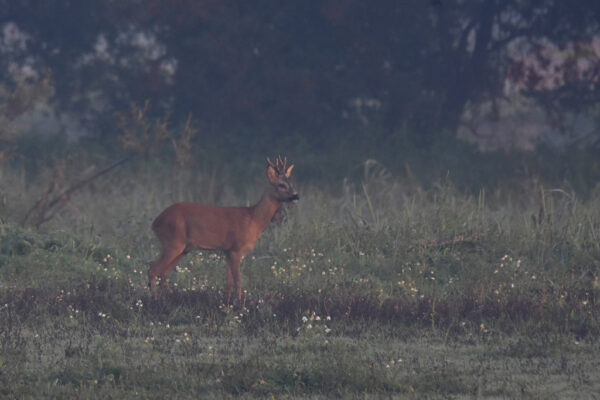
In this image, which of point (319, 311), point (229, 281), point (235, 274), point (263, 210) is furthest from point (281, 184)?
point (319, 311)

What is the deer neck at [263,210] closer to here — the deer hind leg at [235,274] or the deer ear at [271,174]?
the deer ear at [271,174]

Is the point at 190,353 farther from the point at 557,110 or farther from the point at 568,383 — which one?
the point at 557,110

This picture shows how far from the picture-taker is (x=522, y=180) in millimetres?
22062

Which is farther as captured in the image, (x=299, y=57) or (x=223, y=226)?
(x=299, y=57)

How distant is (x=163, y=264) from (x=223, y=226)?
2.57 feet

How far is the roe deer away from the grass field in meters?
0.49

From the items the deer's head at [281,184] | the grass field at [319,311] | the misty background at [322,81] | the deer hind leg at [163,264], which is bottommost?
the grass field at [319,311]

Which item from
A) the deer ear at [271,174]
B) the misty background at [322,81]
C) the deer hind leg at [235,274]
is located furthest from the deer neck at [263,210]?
the misty background at [322,81]

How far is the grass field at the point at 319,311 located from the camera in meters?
6.56

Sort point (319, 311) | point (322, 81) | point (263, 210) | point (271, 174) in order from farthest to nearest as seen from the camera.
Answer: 1. point (322, 81)
2. point (263, 210)
3. point (271, 174)
4. point (319, 311)

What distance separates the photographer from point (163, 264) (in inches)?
379

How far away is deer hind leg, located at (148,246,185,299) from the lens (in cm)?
954

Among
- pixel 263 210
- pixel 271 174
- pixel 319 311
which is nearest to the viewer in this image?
pixel 319 311

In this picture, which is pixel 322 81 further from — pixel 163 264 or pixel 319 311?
pixel 319 311
